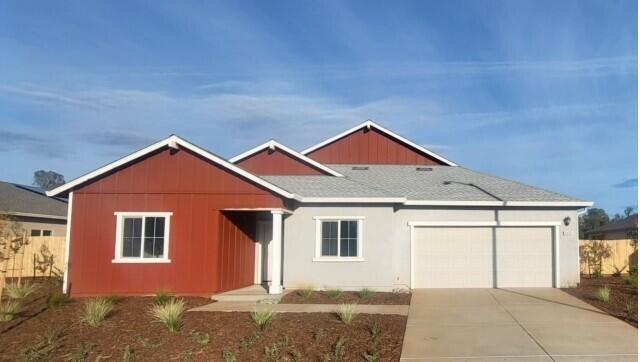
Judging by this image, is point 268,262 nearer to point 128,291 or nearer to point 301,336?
point 128,291

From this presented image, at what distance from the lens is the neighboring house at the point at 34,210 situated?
27422 millimetres

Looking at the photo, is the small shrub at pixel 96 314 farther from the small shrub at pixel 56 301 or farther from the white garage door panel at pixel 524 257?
the white garage door panel at pixel 524 257

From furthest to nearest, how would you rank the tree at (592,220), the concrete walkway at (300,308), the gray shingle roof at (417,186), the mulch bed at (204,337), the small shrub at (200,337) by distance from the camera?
the tree at (592,220)
the gray shingle roof at (417,186)
the concrete walkway at (300,308)
the small shrub at (200,337)
the mulch bed at (204,337)

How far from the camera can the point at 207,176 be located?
17.1 metres

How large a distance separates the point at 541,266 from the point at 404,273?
4578 mm

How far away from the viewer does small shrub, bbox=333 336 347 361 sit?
9.04m

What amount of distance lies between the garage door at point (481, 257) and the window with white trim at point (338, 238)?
2.32 meters

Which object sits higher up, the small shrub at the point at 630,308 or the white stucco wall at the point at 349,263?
the white stucco wall at the point at 349,263

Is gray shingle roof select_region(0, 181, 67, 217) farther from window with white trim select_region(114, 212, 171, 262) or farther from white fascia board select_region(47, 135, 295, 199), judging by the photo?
window with white trim select_region(114, 212, 171, 262)

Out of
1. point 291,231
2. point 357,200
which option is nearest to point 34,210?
point 291,231

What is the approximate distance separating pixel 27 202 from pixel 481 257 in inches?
895

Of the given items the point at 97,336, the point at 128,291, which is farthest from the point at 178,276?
the point at 97,336

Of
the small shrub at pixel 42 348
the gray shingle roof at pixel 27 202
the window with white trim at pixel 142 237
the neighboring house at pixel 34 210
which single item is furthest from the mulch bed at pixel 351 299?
the gray shingle roof at pixel 27 202

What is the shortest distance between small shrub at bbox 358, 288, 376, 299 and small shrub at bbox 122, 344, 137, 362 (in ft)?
24.7
